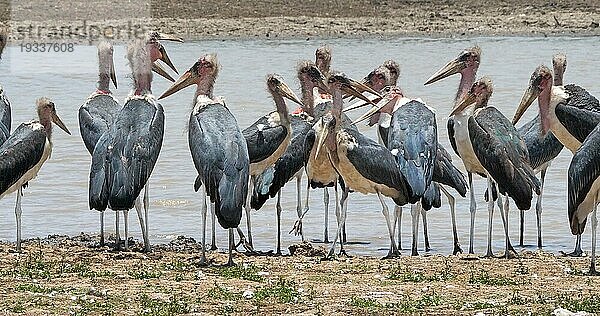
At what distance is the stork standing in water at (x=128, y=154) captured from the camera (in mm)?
8992

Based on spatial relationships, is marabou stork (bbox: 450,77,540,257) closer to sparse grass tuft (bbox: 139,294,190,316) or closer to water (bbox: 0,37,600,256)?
water (bbox: 0,37,600,256)

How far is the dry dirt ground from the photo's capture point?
23.4 ft

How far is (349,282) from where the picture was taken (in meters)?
8.07

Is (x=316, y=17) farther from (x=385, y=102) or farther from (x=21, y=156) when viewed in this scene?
(x=21, y=156)

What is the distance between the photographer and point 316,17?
3369cm

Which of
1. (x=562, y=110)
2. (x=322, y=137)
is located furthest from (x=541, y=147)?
(x=322, y=137)

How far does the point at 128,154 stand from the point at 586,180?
3321 millimetres

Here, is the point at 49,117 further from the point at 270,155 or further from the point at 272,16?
the point at 272,16

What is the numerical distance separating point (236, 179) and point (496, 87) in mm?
13728

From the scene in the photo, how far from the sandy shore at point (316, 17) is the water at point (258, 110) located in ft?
3.60

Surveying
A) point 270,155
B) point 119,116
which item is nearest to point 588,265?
point 270,155

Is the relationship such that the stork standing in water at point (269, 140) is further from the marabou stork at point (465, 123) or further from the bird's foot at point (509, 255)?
the bird's foot at point (509, 255)

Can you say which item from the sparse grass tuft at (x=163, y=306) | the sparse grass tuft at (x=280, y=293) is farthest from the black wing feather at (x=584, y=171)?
the sparse grass tuft at (x=163, y=306)

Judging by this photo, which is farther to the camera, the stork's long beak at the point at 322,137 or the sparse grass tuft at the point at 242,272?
the stork's long beak at the point at 322,137
